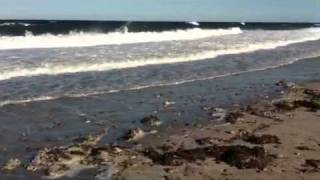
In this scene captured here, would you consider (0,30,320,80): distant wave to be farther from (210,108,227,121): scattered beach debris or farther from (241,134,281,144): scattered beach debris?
(241,134,281,144): scattered beach debris

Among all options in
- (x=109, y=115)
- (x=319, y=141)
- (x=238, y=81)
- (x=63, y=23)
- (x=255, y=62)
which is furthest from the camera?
(x=63, y=23)

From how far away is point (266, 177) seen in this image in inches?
266

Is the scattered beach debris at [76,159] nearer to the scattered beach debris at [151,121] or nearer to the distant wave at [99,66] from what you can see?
the scattered beach debris at [151,121]

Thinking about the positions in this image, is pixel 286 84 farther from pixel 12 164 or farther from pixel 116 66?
pixel 12 164

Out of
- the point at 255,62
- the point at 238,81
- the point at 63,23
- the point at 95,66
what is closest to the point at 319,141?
the point at 238,81

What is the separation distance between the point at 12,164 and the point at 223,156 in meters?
2.53

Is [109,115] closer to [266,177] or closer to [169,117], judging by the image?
[169,117]

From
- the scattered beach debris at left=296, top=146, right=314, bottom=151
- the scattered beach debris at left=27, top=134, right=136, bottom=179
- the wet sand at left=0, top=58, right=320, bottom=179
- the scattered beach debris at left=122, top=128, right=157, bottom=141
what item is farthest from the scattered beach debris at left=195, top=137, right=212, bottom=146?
the scattered beach debris at left=296, top=146, right=314, bottom=151

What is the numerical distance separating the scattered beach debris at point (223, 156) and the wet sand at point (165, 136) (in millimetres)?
12

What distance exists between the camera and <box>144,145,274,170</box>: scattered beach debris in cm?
725

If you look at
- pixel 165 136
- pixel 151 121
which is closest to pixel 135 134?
pixel 165 136

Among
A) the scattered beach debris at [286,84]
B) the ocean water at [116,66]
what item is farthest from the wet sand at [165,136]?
the ocean water at [116,66]

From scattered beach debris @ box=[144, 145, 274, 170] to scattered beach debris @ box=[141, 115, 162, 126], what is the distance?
166cm

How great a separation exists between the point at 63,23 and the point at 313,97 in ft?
93.3
